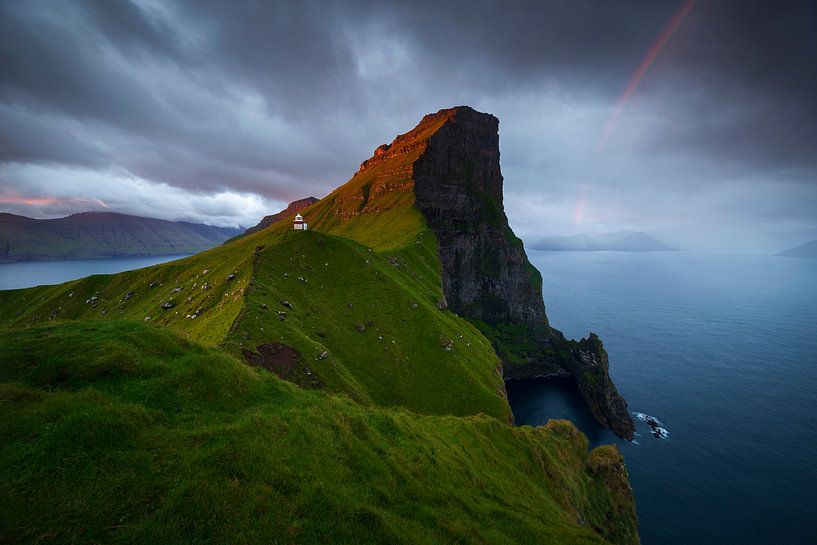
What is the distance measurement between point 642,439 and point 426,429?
77.1 metres

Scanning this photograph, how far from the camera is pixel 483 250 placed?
4897 inches

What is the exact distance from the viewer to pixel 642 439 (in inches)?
2869

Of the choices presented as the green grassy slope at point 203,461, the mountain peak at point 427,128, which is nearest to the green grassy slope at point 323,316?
the green grassy slope at point 203,461

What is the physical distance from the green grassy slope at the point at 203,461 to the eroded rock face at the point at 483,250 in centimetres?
9194

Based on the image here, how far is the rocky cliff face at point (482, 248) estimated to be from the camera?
112 m

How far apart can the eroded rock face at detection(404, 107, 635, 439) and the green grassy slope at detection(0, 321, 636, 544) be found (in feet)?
302

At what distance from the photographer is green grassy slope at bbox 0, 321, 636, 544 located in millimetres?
8750

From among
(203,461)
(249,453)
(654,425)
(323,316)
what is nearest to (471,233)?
(654,425)

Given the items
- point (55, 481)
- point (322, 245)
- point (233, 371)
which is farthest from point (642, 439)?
point (55, 481)

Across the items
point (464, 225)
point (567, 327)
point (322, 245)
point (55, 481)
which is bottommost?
point (567, 327)

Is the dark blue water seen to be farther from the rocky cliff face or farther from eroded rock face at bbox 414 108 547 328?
eroded rock face at bbox 414 108 547 328

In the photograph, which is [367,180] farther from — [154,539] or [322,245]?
[154,539]

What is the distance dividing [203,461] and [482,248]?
12005 centimetres

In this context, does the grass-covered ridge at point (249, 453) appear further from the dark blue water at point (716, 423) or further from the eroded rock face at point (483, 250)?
the eroded rock face at point (483, 250)
